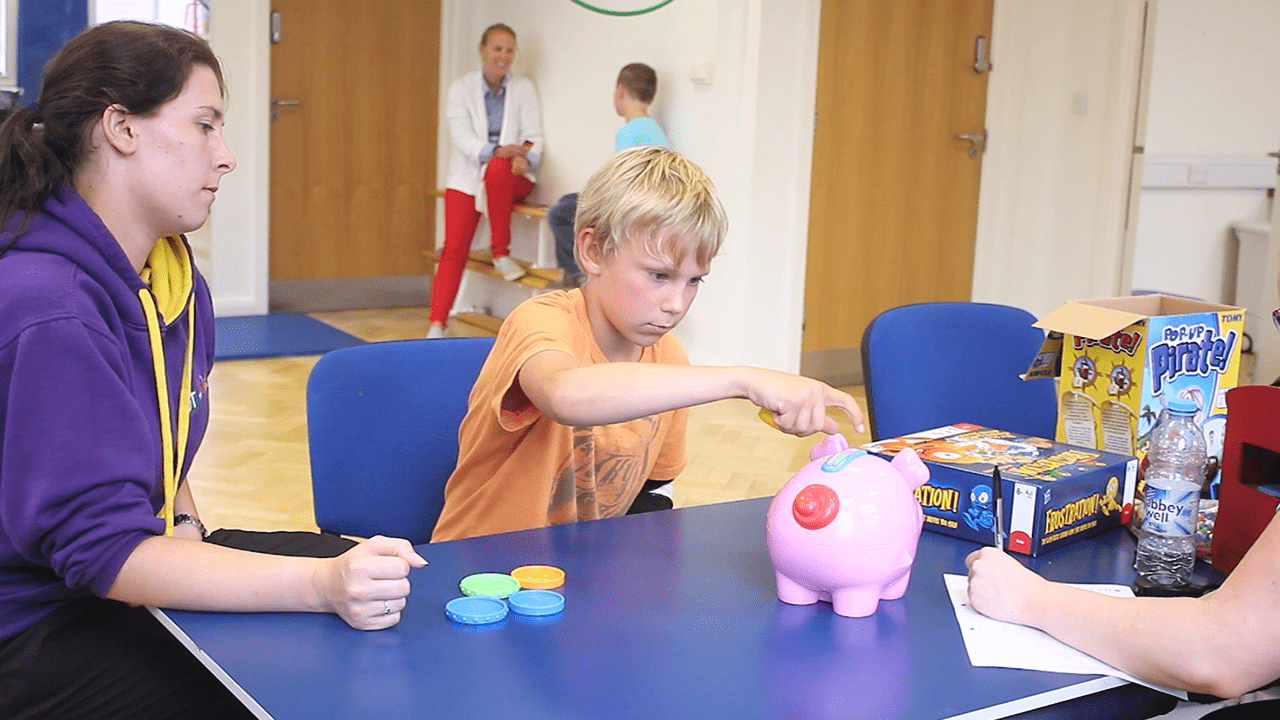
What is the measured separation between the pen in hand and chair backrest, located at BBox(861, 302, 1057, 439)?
609mm

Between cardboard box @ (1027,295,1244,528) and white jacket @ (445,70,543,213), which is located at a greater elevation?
white jacket @ (445,70,543,213)

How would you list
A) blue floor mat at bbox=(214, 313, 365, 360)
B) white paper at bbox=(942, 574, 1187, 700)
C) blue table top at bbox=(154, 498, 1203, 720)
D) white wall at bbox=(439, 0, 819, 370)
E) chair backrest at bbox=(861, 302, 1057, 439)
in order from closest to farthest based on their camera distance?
blue table top at bbox=(154, 498, 1203, 720), white paper at bbox=(942, 574, 1187, 700), chair backrest at bbox=(861, 302, 1057, 439), white wall at bbox=(439, 0, 819, 370), blue floor mat at bbox=(214, 313, 365, 360)

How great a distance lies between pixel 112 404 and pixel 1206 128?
255 inches

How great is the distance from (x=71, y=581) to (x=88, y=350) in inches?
8.4

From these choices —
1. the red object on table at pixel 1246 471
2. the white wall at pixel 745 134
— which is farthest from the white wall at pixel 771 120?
the red object on table at pixel 1246 471

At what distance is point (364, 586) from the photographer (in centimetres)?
108

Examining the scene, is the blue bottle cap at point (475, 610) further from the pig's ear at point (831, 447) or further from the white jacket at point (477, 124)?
the white jacket at point (477, 124)

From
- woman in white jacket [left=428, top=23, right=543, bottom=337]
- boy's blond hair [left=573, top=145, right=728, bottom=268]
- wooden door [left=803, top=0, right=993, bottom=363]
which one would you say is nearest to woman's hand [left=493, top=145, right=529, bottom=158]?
woman in white jacket [left=428, top=23, right=543, bottom=337]

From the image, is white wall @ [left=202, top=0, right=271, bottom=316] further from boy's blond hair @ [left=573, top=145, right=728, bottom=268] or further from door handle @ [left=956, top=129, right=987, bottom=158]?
boy's blond hair @ [left=573, top=145, right=728, bottom=268]

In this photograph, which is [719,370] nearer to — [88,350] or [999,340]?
[88,350]

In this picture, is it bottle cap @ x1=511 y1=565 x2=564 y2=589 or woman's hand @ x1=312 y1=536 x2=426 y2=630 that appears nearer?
woman's hand @ x1=312 y1=536 x2=426 y2=630

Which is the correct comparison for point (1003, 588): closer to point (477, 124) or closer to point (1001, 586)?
point (1001, 586)

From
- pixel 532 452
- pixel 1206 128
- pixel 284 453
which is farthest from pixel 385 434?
pixel 1206 128

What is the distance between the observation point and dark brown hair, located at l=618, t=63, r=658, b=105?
16.7ft
